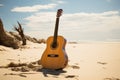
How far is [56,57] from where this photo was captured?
5.90 meters

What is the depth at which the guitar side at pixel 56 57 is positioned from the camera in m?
5.84

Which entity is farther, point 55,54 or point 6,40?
point 6,40

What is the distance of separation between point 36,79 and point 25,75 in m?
0.40

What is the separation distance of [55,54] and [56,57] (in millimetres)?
99

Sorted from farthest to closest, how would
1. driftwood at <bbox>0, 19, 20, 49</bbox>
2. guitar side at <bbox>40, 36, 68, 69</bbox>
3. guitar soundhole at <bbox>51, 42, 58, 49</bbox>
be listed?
driftwood at <bbox>0, 19, 20, 49</bbox> → guitar soundhole at <bbox>51, 42, 58, 49</bbox> → guitar side at <bbox>40, 36, 68, 69</bbox>

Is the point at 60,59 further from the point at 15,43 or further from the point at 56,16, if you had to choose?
the point at 15,43

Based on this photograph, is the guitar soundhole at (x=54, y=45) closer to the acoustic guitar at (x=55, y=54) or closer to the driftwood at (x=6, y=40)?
the acoustic guitar at (x=55, y=54)

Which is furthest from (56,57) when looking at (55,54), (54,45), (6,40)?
(6,40)

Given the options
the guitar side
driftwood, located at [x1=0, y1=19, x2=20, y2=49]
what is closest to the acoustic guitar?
the guitar side

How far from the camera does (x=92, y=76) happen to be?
17.0ft

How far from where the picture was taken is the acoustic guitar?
584 centimetres

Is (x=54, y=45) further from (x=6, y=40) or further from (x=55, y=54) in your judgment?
(x=6, y=40)

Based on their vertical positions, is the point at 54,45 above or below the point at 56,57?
above

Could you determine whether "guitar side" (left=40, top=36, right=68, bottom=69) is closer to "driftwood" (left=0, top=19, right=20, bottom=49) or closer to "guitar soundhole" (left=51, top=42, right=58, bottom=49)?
"guitar soundhole" (left=51, top=42, right=58, bottom=49)
